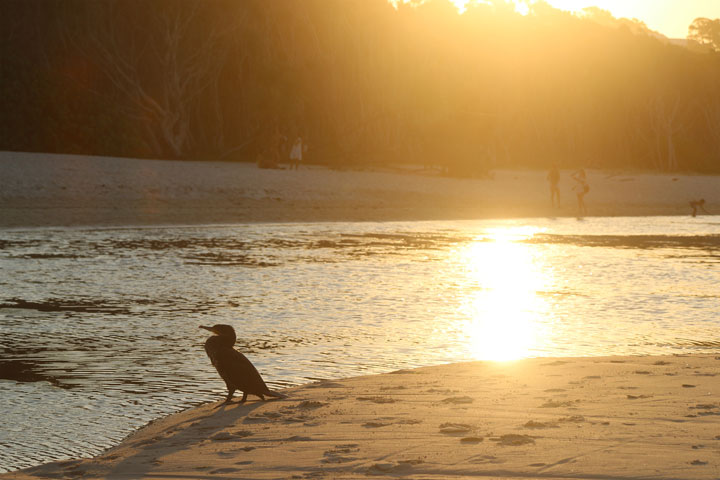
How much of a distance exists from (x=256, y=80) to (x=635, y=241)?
3313 cm

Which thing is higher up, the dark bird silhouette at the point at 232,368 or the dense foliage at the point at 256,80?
the dense foliage at the point at 256,80


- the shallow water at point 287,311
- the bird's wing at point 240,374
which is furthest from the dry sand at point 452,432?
the shallow water at point 287,311

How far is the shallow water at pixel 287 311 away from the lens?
7.40m

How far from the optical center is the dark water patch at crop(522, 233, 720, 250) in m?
21.1

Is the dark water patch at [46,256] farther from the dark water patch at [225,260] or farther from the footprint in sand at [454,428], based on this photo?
the footprint in sand at [454,428]

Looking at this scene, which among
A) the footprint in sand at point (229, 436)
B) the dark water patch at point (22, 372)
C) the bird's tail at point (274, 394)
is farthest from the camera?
the dark water patch at point (22, 372)

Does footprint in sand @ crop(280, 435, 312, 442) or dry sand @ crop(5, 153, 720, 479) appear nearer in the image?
dry sand @ crop(5, 153, 720, 479)

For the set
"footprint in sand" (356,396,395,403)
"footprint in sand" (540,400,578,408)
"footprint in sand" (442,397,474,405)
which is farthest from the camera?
"footprint in sand" (356,396,395,403)

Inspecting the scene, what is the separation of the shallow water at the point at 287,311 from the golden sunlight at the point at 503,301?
0.04m

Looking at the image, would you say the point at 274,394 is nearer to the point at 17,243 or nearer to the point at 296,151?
the point at 17,243

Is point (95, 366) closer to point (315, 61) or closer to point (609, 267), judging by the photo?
point (609, 267)

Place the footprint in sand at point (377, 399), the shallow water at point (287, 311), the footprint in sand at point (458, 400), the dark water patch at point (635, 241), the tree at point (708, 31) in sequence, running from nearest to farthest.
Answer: the footprint in sand at point (458, 400) < the footprint in sand at point (377, 399) < the shallow water at point (287, 311) < the dark water patch at point (635, 241) < the tree at point (708, 31)

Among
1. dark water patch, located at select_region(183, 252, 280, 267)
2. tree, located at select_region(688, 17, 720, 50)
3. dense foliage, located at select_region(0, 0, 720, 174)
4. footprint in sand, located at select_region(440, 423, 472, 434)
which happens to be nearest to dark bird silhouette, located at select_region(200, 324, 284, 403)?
footprint in sand, located at select_region(440, 423, 472, 434)

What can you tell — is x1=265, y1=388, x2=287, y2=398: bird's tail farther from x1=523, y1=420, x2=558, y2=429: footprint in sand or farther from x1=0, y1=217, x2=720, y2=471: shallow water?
x1=523, y1=420, x2=558, y2=429: footprint in sand
